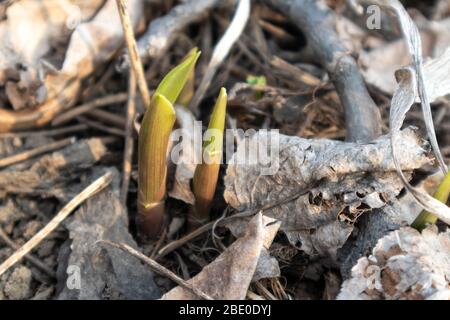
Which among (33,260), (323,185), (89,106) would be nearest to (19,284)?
(33,260)

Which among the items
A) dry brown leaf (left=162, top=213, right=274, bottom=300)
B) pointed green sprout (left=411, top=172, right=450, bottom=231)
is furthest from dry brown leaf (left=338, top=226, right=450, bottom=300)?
dry brown leaf (left=162, top=213, right=274, bottom=300)

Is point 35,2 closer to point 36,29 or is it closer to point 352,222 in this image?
point 36,29

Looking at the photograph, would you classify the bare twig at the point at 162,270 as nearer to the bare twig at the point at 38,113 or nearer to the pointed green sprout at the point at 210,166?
the pointed green sprout at the point at 210,166

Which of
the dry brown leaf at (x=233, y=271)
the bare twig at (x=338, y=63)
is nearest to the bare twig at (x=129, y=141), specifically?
the dry brown leaf at (x=233, y=271)

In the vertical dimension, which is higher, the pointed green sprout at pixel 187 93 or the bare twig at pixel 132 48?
the bare twig at pixel 132 48

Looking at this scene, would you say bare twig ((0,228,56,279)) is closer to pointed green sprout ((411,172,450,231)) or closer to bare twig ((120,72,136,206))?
bare twig ((120,72,136,206))

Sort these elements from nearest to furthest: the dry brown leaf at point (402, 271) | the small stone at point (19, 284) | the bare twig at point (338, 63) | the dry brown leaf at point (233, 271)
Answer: the dry brown leaf at point (402, 271) → the dry brown leaf at point (233, 271) → the small stone at point (19, 284) → the bare twig at point (338, 63)
